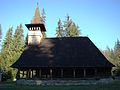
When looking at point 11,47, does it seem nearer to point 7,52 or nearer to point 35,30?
point 7,52

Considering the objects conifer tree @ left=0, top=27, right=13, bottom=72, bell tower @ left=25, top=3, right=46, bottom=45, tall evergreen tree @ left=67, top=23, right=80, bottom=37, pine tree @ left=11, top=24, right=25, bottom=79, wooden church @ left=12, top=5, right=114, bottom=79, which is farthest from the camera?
pine tree @ left=11, top=24, right=25, bottom=79

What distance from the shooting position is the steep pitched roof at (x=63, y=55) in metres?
42.1

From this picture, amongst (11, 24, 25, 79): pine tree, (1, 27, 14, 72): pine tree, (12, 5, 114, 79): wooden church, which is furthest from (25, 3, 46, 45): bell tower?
(11, 24, 25, 79): pine tree

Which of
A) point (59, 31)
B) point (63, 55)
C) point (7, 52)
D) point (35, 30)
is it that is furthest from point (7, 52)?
point (63, 55)

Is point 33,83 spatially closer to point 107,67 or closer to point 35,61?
point 35,61

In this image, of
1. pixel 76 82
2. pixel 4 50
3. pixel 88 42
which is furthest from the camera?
pixel 4 50

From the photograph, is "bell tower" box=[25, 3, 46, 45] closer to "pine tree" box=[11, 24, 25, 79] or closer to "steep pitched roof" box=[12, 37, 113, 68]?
"steep pitched roof" box=[12, 37, 113, 68]

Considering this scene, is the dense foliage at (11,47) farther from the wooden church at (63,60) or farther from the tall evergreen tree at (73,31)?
the wooden church at (63,60)

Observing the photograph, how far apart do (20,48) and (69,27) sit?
1462 centimetres

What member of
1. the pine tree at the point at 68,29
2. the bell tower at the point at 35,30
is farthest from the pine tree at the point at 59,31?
the bell tower at the point at 35,30

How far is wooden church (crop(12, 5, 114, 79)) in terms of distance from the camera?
1654 inches

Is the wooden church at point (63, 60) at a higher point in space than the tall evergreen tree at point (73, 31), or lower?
lower

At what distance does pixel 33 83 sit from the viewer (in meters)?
41.2

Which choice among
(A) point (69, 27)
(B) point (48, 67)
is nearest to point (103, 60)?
(B) point (48, 67)
